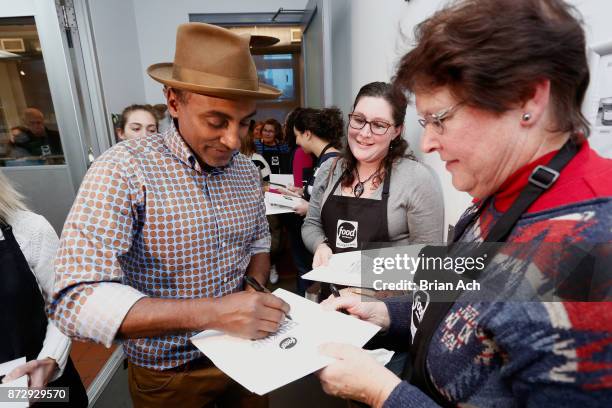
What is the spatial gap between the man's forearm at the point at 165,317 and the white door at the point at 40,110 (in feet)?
7.63

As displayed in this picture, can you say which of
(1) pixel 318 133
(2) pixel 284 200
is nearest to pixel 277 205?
(2) pixel 284 200

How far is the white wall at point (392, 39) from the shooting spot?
2.62ft

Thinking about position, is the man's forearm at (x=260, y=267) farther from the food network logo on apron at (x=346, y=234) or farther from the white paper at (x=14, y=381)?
the white paper at (x=14, y=381)

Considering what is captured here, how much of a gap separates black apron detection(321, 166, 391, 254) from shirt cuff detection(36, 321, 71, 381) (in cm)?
120

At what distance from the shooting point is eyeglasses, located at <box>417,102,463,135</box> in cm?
64

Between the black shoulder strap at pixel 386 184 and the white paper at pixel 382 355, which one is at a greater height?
the black shoulder strap at pixel 386 184

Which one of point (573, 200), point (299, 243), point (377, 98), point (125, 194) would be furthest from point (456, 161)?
point (299, 243)

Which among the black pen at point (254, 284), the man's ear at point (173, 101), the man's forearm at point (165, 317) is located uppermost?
the man's ear at point (173, 101)

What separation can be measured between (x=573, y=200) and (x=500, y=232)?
0.13 m

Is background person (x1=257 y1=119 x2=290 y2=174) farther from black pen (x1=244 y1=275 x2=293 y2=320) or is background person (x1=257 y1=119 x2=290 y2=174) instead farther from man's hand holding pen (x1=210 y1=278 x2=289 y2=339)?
man's hand holding pen (x1=210 y1=278 x2=289 y2=339)

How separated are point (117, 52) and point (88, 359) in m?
3.13

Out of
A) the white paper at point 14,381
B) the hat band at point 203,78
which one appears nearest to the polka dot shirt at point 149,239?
the hat band at point 203,78

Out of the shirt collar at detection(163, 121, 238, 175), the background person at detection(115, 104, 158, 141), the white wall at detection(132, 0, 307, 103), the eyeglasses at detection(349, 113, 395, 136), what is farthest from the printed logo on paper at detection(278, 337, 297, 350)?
the white wall at detection(132, 0, 307, 103)

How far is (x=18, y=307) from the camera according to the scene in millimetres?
→ 1188
